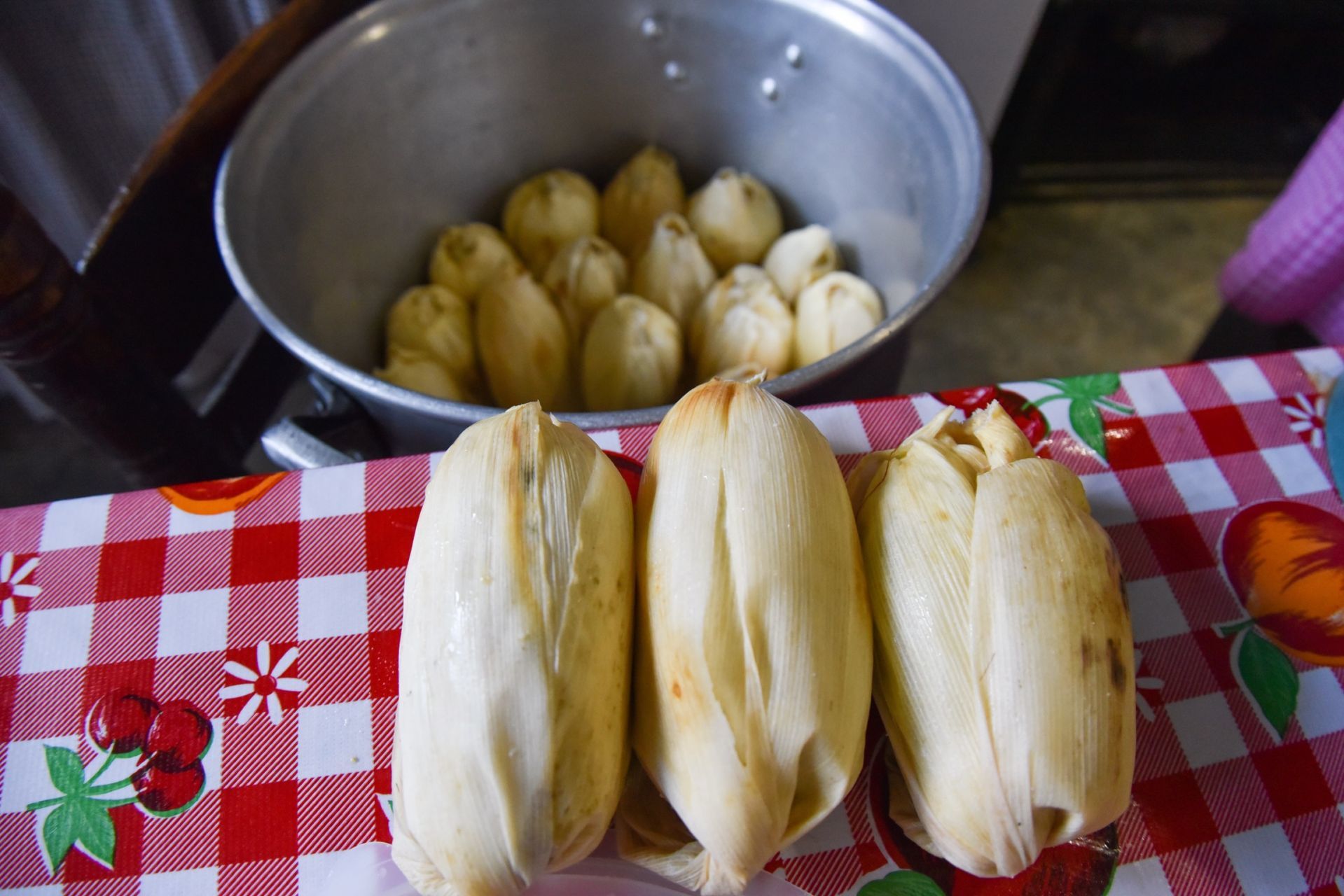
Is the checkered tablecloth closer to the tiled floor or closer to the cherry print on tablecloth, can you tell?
the cherry print on tablecloth

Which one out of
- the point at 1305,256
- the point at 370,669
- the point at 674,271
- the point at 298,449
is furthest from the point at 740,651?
the point at 1305,256

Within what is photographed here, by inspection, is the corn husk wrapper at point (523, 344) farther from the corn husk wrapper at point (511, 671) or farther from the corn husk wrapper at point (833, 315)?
the corn husk wrapper at point (511, 671)

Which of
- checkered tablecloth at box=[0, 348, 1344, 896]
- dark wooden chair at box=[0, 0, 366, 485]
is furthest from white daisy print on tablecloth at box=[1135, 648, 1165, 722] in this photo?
dark wooden chair at box=[0, 0, 366, 485]

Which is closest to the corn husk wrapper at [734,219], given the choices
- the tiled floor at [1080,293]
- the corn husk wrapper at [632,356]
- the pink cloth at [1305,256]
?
the corn husk wrapper at [632,356]

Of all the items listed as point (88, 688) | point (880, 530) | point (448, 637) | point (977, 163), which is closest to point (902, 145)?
point (977, 163)

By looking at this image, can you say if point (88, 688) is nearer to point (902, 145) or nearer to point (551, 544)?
point (551, 544)

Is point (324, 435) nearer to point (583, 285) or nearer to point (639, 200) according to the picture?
point (583, 285)

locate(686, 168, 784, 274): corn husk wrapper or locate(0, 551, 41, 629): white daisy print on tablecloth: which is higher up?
locate(0, 551, 41, 629): white daisy print on tablecloth
